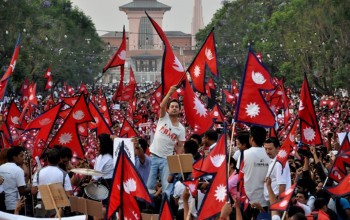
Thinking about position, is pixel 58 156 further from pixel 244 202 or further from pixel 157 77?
pixel 157 77

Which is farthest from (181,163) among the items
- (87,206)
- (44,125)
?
(44,125)

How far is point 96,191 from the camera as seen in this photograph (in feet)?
41.9

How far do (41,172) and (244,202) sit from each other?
6.84ft

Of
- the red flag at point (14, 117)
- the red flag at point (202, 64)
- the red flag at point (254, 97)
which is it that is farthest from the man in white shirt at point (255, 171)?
the red flag at point (14, 117)

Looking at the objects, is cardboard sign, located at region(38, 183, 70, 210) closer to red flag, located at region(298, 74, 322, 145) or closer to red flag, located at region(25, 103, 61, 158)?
red flag, located at region(298, 74, 322, 145)

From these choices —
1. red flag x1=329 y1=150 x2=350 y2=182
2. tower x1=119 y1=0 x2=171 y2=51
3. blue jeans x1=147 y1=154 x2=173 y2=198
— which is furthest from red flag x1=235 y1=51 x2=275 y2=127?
tower x1=119 y1=0 x2=171 y2=51

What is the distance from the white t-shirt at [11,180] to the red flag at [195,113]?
263 cm

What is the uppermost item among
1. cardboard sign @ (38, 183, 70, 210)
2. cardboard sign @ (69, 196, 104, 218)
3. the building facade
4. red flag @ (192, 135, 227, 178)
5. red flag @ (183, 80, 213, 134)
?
the building facade

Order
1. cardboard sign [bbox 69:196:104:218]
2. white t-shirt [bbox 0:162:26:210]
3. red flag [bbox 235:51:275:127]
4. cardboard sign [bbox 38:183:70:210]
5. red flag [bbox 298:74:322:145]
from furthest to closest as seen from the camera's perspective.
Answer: red flag [bbox 298:74:322:145]
white t-shirt [bbox 0:162:26:210]
red flag [bbox 235:51:275:127]
cardboard sign [bbox 69:196:104:218]
cardboard sign [bbox 38:183:70:210]

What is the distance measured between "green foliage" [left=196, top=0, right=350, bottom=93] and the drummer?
2574 centimetres

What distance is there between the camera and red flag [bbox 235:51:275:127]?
1171 centimetres

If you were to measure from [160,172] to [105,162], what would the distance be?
0.78 m

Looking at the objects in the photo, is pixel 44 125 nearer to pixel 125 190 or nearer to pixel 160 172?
pixel 160 172

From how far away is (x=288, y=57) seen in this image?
236 feet
